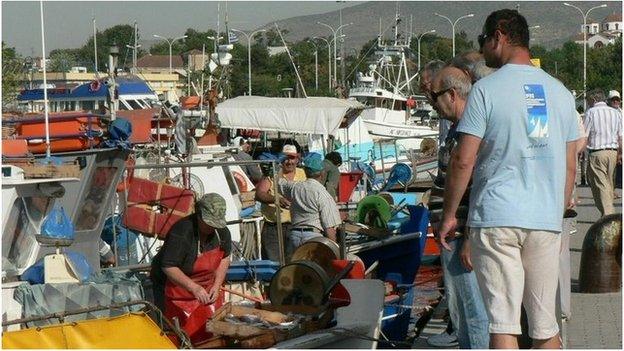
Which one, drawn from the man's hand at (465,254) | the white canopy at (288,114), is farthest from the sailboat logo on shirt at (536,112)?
the white canopy at (288,114)

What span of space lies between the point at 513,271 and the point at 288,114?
856 inches

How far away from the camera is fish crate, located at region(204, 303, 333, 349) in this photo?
831cm

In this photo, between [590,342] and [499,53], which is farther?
[590,342]

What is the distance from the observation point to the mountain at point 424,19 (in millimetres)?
75875

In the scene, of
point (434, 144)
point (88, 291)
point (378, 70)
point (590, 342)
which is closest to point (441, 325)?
point (590, 342)

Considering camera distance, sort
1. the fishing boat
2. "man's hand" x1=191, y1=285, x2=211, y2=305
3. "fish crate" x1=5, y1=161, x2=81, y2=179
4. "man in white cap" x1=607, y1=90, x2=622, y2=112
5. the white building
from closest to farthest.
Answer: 1. "man's hand" x1=191, y1=285, x2=211, y2=305
2. "fish crate" x1=5, y1=161, x2=81, y2=179
3. "man in white cap" x1=607, y1=90, x2=622, y2=112
4. the fishing boat
5. the white building

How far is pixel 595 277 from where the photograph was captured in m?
12.2

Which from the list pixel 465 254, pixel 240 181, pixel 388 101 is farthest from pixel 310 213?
pixel 388 101

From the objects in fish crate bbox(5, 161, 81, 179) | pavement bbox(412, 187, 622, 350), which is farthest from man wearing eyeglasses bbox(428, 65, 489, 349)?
fish crate bbox(5, 161, 81, 179)

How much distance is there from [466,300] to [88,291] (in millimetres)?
2742

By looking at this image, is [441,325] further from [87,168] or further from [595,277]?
[87,168]

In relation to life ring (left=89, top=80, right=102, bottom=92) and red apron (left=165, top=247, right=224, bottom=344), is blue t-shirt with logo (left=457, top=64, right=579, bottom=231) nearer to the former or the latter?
red apron (left=165, top=247, right=224, bottom=344)

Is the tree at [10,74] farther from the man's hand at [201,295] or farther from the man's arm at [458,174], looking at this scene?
the man's arm at [458,174]

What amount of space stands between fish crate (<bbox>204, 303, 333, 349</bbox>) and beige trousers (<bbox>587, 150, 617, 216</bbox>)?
27.6 feet
